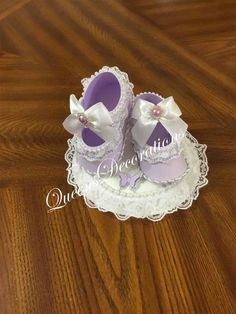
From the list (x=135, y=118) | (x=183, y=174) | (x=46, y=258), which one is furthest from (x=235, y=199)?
(x=46, y=258)

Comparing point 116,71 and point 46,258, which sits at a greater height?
point 116,71

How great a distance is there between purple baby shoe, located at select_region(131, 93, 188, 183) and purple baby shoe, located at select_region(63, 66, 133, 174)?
0.03 metres

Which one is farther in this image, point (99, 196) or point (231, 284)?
point (99, 196)

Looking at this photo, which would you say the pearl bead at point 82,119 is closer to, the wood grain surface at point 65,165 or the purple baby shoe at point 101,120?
the purple baby shoe at point 101,120

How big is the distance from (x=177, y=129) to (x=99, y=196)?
16 centimetres

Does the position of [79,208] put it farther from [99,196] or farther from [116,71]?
[116,71]

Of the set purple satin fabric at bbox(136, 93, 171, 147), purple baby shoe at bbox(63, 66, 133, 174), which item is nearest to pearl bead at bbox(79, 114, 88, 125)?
purple baby shoe at bbox(63, 66, 133, 174)

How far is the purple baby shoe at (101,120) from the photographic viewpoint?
627 millimetres

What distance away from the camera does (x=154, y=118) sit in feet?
2.08

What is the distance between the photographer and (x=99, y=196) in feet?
2.28

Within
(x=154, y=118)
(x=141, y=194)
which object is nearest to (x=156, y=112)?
(x=154, y=118)

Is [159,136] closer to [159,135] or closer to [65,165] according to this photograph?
[159,135]

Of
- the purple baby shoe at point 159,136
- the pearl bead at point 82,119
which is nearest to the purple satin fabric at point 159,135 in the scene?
the purple baby shoe at point 159,136

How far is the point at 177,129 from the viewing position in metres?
0.64
